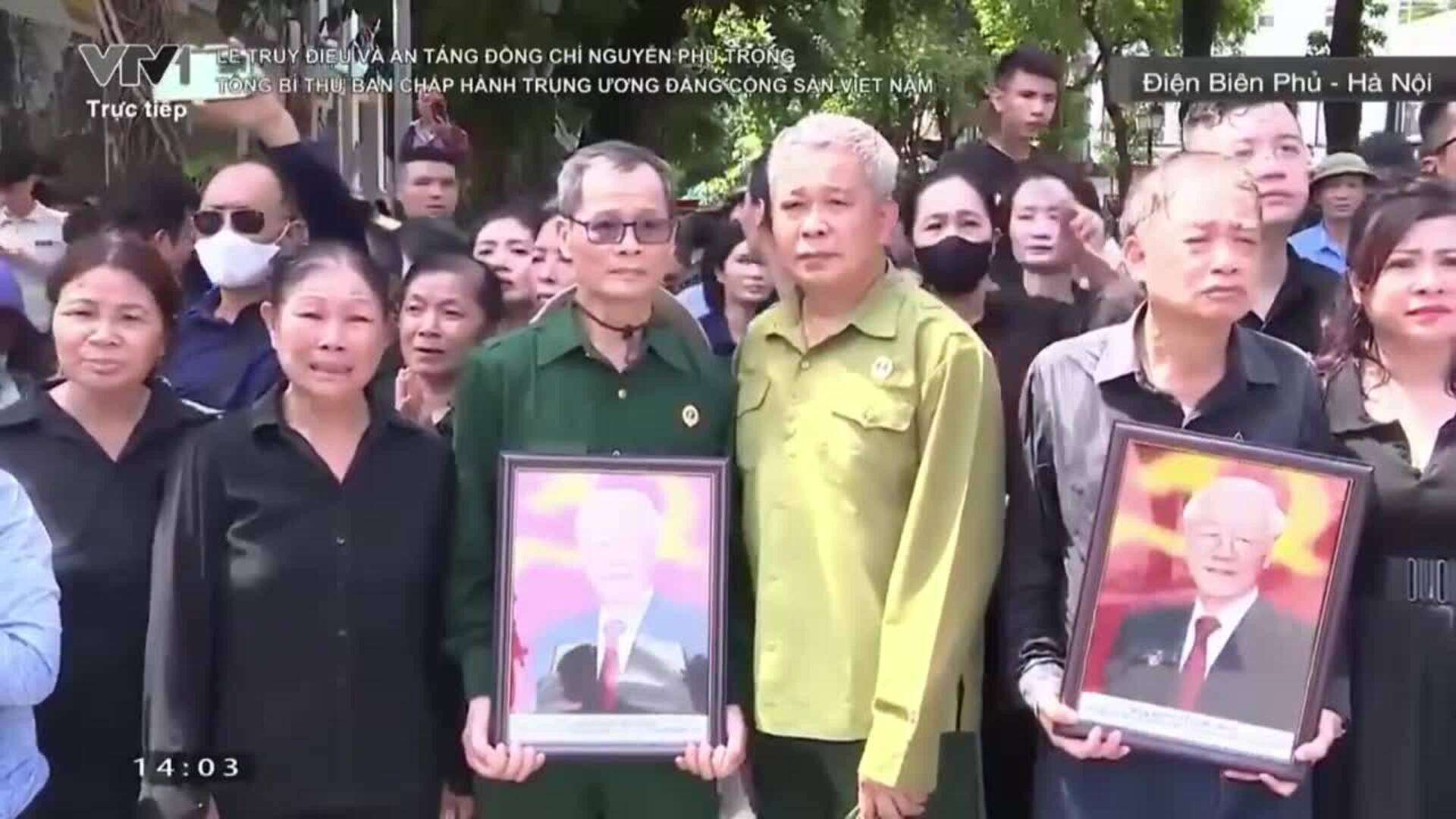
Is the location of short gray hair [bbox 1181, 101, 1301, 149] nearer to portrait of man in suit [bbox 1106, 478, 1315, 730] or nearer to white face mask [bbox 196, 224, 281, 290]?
portrait of man in suit [bbox 1106, 478, 1315, 730]

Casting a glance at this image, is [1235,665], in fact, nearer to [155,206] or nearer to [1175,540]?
[1175,540]

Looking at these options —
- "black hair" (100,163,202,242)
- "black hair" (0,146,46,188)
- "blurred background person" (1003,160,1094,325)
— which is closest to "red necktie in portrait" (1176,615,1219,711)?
"blurred background person" (1003,160,1094,325)

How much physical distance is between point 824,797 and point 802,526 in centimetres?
52

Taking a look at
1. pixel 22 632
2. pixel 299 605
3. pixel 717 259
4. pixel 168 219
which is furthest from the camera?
pixel 717 259

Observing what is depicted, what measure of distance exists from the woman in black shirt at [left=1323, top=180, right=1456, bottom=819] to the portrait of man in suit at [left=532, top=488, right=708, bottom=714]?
3.86 ft

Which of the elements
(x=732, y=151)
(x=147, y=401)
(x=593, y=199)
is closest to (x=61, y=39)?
(x=732, y=151)

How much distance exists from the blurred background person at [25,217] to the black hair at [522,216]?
1277 mm

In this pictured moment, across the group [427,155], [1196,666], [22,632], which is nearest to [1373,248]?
[1196,666]

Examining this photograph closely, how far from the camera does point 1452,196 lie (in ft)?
10.0

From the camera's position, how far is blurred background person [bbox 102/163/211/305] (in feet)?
15.8

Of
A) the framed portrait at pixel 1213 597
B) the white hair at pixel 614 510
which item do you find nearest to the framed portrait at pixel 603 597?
the white hair at pixel 614 510

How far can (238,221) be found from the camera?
447 cm

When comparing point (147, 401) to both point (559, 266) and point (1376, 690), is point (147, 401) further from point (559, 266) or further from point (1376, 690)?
point (1376, 690)

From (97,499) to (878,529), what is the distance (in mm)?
1431
